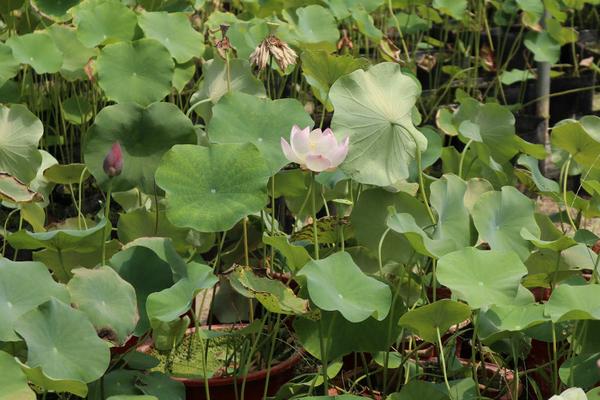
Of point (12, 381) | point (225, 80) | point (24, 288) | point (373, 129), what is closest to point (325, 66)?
point (225, 80)

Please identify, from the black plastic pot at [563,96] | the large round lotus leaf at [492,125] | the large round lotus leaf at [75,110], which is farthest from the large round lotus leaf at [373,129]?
the black plastic pot at [563,96]

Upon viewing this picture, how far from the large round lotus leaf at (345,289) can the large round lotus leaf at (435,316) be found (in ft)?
0.12

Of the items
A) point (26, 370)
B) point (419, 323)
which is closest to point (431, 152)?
point (419, 323)

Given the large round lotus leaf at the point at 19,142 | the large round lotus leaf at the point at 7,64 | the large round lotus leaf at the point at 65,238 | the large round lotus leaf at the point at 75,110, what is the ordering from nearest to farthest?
the large round lotus leaf at the point at 65,238
the large round lotus leaf at the point at 19,142
the large round lotus leaf at the point at 7,64
the large round lotus leaf at the point at 75,110

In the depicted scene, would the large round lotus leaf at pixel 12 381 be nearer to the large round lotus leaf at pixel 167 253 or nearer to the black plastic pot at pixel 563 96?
the large round lotus leaf at pixel 167 253

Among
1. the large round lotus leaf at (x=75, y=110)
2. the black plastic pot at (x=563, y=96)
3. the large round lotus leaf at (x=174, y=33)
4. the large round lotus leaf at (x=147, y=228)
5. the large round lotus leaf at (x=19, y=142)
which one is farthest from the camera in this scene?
the black plastic pot at (x=563, y=96)

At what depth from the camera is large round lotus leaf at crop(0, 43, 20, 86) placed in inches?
86.3

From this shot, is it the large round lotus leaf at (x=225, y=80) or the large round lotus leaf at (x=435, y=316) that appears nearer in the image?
the large round lotus leaf at (x=435, y=316)

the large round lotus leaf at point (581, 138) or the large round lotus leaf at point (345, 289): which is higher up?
the large round lotus leaf at point (345, 289)

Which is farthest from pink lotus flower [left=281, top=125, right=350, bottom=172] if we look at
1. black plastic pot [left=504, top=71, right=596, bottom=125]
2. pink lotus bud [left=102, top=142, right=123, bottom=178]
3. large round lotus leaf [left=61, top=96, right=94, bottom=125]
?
black plastic pot [left=504, top=71, right=596, bottom=125]

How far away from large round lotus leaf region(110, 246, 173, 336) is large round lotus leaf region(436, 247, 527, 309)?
0.40 m

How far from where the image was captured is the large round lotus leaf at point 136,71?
205 centimetres

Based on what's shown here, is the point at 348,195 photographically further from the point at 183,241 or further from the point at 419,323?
the point at 419,323

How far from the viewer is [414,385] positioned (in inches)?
56.5
